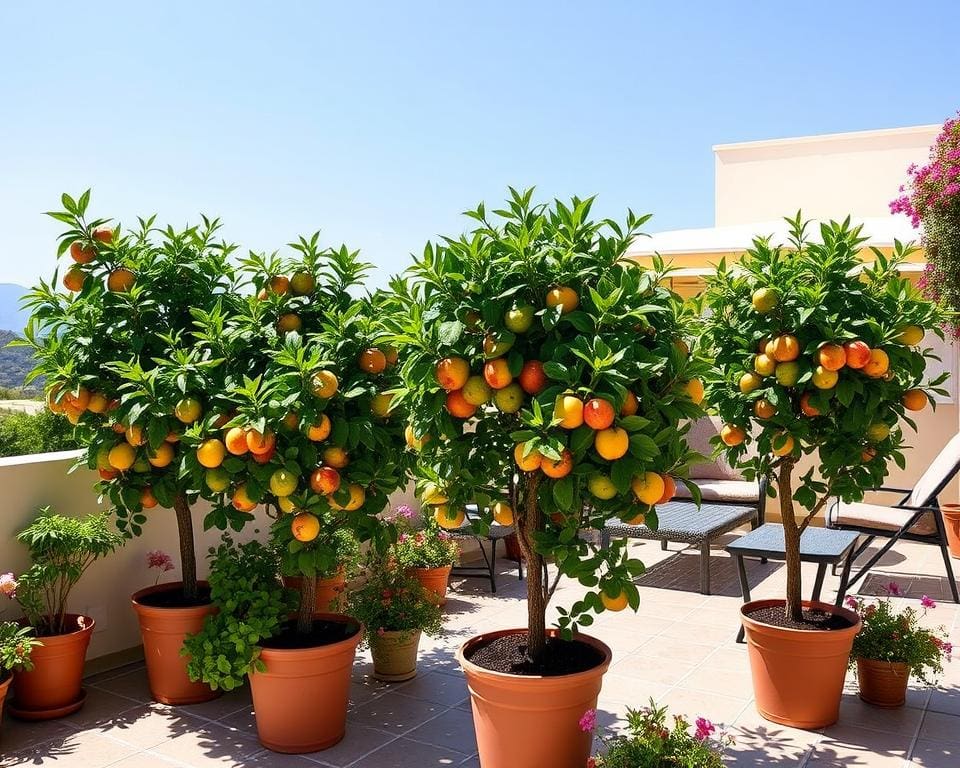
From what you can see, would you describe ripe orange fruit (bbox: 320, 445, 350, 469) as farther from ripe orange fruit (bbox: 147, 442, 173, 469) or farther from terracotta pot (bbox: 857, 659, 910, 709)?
terracotta pot (bbox: 857, 659, 910, 709)

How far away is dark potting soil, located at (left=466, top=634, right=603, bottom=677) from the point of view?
2592 millimetres

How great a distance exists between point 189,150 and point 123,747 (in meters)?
10.6

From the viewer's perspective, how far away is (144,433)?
3.21 metres

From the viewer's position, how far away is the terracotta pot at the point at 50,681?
327 cm

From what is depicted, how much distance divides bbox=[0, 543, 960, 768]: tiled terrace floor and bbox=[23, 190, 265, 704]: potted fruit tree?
12.5 inches

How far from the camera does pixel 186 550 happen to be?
3.69 m

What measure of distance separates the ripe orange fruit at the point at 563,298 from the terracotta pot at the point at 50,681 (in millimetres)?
2535

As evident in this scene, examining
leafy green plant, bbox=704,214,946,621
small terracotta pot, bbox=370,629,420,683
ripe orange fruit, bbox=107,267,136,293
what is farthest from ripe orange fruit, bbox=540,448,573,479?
ripe orange fruit, bbox=107,267,136,293

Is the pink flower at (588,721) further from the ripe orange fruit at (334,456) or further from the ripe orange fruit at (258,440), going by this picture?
the ripe orange fruit at (258,440)

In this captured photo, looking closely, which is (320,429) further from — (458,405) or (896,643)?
(896,643)

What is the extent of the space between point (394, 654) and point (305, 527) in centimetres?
116

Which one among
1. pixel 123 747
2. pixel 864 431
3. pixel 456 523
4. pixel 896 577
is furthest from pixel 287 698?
pixel 896 577

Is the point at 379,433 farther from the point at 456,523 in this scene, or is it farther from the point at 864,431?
the point at 864,431

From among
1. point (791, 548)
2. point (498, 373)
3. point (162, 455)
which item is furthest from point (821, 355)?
point (162, 455)
